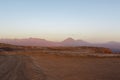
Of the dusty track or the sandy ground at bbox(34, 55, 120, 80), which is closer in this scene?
the dusty track

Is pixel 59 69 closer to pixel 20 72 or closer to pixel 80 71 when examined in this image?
pixel 80 71

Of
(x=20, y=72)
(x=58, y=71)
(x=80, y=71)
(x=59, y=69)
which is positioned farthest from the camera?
(x=59, y=69)

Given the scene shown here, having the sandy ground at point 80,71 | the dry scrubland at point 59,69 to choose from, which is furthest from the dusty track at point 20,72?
the sandy ground at point 80,71

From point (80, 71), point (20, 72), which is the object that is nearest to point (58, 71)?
point (80, 71)

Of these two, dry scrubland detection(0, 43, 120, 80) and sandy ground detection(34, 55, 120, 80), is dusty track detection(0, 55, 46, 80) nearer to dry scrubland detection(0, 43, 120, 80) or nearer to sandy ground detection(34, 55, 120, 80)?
dry scrubland detection(0, 43, 120, 80)

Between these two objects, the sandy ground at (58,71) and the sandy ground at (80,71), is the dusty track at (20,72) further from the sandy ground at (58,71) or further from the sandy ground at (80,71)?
the sandy ground at (80,71)

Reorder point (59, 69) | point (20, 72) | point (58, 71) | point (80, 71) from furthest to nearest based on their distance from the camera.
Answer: point (59, 69) → point (80, 71) → point (58, 71) → point (20, 72)

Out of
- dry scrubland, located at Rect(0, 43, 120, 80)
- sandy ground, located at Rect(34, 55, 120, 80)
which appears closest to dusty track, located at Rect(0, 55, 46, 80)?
dry scrubland, located at Rect(0, 43, 120, 80)

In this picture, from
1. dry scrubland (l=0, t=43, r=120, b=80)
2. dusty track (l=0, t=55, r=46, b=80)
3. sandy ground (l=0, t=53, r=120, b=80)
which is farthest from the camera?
dry scrubland (l=0, t=43, r=120, b=80)

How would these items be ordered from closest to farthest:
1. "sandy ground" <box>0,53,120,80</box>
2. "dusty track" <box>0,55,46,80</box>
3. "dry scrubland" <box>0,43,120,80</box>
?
"dusty track" <box>0,55,46,80</box>, "sandy ground" <box>0,53,120,80</box>, "dry scrubland" <box>0,43,120,80</box>

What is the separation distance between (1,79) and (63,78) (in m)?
3.65

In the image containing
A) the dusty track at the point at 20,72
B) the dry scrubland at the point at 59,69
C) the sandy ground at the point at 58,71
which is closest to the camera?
the dusty track at the point at 20,72

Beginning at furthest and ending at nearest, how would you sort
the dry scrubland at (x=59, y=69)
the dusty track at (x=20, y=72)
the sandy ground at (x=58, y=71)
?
1. the dry scrubland at (x=59, y=69)
2. the sandy ground at (x=58, y=71)
3. the dusty track at (x=20, y=72)

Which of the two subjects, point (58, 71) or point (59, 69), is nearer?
point (58, 71)
